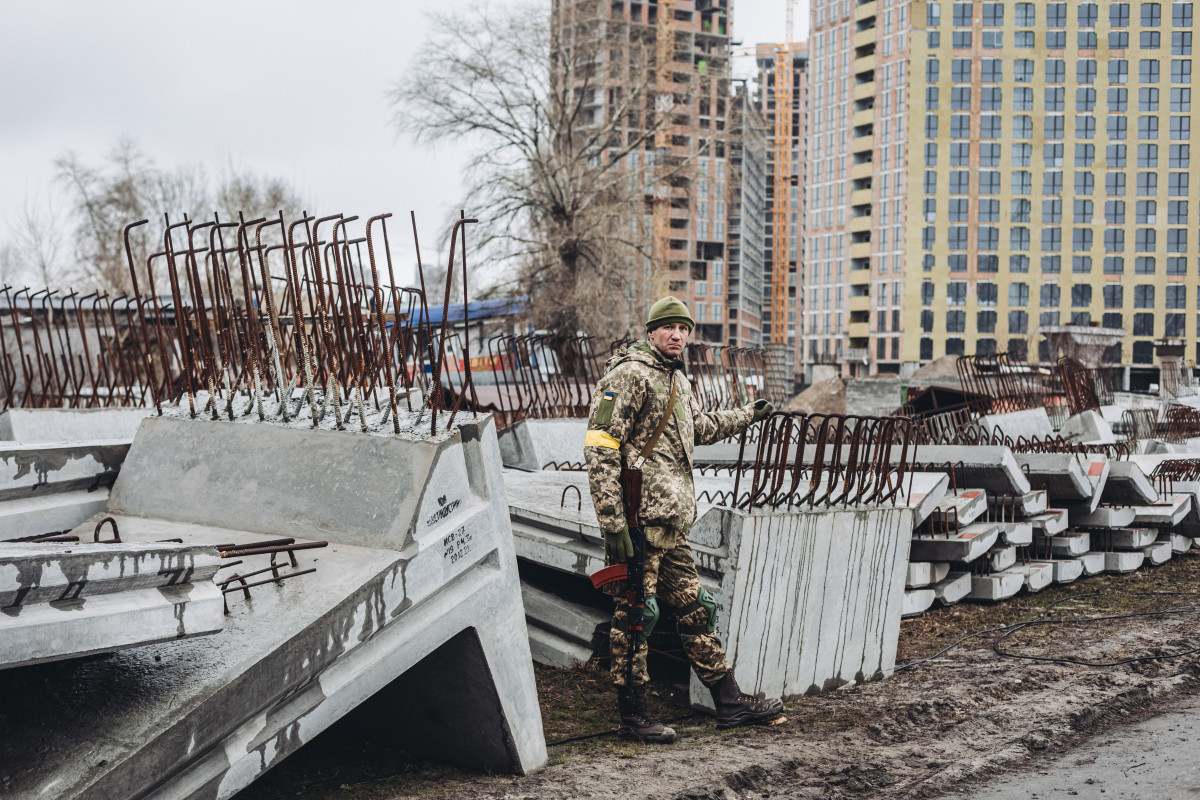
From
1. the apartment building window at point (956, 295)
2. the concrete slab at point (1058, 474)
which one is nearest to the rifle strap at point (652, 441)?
the concrete slab at point (1058, 474)

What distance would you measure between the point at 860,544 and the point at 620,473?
1.75 metres

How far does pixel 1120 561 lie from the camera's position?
368 inches

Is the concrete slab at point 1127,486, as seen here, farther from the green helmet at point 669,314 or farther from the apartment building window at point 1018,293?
the apartment building window at point 1018,293

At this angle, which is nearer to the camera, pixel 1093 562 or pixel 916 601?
pixel 916 601

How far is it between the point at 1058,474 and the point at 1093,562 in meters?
0.99

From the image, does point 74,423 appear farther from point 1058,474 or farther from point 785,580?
point 1058,474

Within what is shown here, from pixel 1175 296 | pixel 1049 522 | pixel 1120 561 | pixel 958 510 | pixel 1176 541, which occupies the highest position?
pixel 958 510

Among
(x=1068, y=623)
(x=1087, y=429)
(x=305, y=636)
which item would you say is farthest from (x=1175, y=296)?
(x=305, y=636)

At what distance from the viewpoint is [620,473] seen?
4.70 meters

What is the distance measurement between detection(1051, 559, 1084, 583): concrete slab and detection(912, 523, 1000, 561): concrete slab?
4.97 ft

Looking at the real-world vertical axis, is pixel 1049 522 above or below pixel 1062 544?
above

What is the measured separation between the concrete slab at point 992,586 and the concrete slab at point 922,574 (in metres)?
0.60

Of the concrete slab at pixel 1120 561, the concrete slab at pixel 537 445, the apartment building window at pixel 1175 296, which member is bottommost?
the apartment building window at pixel 1175 296

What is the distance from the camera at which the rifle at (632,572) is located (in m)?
4.70
